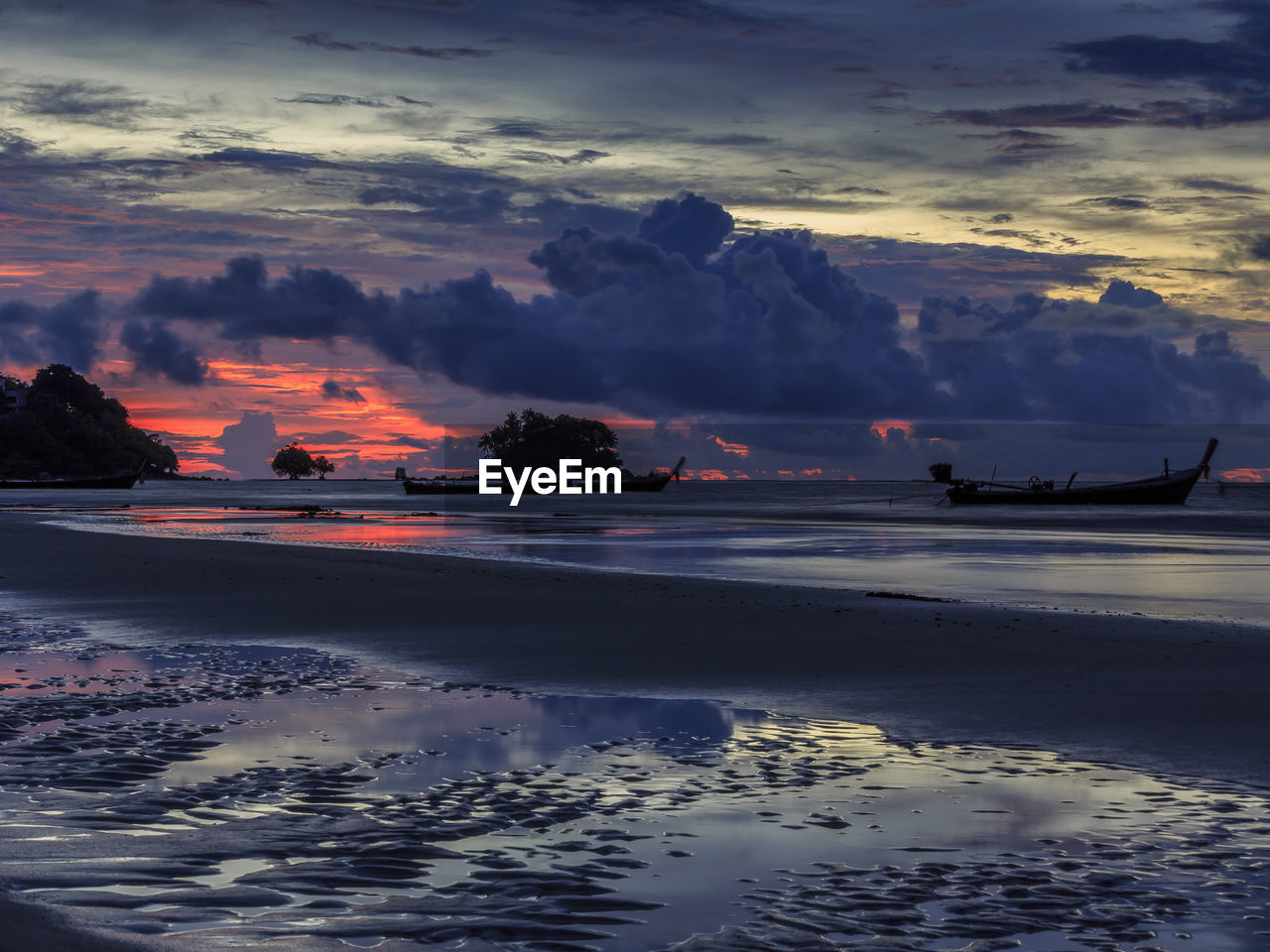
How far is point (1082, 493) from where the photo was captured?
114688mm

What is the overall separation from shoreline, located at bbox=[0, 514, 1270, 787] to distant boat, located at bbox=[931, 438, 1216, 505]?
9142 cm

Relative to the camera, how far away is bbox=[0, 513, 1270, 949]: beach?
579 cm

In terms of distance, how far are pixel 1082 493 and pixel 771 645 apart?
351 feet

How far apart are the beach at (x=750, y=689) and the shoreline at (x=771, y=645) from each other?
57 mm

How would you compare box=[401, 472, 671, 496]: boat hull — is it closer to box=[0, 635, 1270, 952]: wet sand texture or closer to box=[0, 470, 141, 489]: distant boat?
box=[0, 470, 141, 489]: distant boat

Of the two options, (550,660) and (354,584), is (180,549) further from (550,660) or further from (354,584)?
(550,660)

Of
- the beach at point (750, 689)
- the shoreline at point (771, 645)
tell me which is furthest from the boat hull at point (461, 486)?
the beach at point (750, 689)

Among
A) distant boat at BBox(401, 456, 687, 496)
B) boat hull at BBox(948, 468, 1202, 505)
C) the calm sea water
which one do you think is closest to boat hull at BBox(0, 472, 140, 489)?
distant boat at BBox(401, 456, 687, 496)

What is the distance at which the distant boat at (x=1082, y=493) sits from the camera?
11219 cm

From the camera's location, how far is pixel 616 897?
18.6 ft

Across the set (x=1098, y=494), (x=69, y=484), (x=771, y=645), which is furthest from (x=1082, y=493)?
(x=69, y=484)

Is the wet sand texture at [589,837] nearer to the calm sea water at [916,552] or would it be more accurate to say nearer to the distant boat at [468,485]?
the calm sea water at [916,552]

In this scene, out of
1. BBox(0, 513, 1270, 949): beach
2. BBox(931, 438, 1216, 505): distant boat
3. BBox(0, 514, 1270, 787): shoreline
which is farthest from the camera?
BBox(931, 438, 1216, 505): distant boat

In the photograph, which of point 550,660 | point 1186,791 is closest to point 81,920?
point 1186,791
